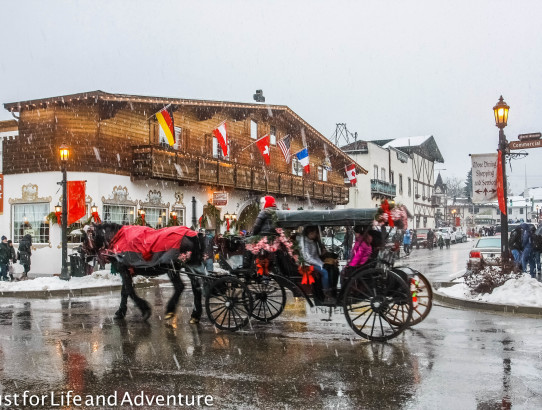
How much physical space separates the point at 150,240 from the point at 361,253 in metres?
3.64

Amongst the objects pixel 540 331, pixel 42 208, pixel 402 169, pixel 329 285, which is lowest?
pixel 540 331

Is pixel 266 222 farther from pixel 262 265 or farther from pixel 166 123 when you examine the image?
pixel 166 123

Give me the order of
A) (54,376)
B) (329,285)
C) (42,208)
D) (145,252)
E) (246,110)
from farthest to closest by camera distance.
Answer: (246,110), (42,208), (145,252), (329,285), (54,376)

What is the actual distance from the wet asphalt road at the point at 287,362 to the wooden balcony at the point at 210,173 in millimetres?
13528

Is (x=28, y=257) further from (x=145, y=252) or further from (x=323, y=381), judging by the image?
(x=323, y=381)

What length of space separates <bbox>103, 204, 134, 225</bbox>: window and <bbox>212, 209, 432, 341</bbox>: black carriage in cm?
1445

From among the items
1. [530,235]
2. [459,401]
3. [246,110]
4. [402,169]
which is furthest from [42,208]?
[402,169]

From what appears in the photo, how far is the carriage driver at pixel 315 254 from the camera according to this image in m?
9.39

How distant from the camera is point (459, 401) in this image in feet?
18.9

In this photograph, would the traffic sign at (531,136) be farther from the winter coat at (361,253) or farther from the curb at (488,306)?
the winter coat at (361,253)

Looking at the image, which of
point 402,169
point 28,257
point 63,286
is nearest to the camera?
point 63,286

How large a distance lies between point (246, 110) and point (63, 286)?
16.0 m

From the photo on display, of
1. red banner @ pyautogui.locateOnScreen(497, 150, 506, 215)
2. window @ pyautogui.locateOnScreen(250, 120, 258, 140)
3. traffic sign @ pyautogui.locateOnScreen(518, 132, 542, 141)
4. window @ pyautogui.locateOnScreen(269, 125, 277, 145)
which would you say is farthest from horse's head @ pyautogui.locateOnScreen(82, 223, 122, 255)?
window @ pyautogui.locateOnScreen(269, 125, 277, 145)

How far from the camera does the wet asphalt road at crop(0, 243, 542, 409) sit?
6008mm
